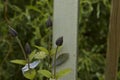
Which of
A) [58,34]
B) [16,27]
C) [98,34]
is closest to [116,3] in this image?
[58,34]

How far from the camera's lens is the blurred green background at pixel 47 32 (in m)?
1.48

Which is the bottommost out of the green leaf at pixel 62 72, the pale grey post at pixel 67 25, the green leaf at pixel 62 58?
the green leaf at pixel 62 72

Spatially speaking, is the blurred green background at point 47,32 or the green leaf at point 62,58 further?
the blurred green background at point 47,32

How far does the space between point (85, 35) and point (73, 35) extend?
542 mm

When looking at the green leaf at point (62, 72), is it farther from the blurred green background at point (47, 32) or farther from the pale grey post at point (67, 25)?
the blurred green background at point (47, 32)

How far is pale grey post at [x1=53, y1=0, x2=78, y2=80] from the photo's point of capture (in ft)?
3.24

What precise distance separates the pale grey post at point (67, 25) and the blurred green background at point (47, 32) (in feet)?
1.47

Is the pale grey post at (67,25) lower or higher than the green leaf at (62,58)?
higher

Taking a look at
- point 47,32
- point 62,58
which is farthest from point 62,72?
point 47,32

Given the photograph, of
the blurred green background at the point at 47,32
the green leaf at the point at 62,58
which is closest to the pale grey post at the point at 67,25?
the green leaf at the point at 62,58

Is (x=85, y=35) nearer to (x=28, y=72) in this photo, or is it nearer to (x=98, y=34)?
(x=98, y=34)

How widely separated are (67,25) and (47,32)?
0.49m

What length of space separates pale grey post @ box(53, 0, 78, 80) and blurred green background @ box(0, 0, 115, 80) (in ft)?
1.47

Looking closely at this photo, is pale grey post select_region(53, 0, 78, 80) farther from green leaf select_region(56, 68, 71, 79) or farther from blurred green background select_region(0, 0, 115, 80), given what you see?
blurred green background select_region(0, 0, 115, 80)
